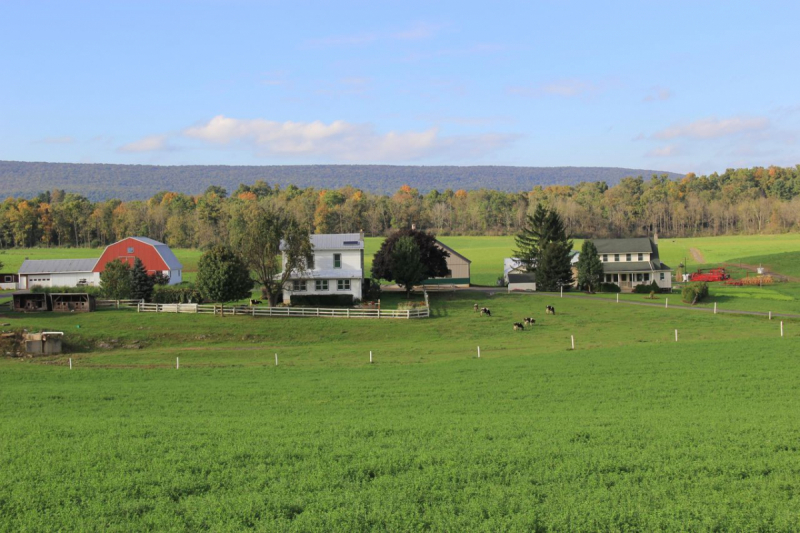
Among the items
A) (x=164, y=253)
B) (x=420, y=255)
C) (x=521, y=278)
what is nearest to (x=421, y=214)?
(x=521, y=278)

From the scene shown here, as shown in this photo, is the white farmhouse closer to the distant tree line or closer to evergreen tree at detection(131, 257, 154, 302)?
evergreen tree at detection(131, 257, 154, 302)

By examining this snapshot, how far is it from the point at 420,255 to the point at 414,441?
48.3 meters

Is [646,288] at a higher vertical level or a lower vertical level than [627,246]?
lower

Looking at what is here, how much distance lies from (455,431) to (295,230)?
40.5 meters

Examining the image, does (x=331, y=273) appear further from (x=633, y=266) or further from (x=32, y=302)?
(x=633, y=266)

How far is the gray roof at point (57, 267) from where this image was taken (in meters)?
74.1

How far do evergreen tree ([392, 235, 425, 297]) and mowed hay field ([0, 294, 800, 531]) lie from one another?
84.4 feet

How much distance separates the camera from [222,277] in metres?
51.2

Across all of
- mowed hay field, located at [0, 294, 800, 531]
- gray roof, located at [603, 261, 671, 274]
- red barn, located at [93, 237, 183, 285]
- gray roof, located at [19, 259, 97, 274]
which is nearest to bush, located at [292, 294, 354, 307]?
mowed hay field, located at [0, 294, 800, 531]

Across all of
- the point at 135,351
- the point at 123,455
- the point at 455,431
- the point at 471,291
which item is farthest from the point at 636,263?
the point at 123,455

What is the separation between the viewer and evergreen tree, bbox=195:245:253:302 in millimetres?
51281

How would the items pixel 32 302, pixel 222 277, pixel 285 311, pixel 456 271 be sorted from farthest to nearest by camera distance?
1. pixel 456 271
2. pixel 32 302
3. pixel 285 311
4. pixel 222 277

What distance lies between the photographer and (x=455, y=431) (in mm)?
16891

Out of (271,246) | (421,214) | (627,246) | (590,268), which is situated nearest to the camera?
(271,246)
